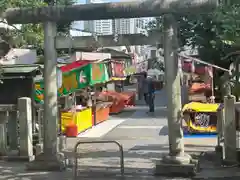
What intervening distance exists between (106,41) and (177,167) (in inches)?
113

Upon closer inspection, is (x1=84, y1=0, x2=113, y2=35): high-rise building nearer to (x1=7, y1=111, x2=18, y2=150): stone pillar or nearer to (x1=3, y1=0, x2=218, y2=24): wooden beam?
(x1=3, y1=0, x2=218, y2=24): wooden beam

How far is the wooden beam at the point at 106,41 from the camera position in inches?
338

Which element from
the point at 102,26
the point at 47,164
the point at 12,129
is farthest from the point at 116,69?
the point at 47,164

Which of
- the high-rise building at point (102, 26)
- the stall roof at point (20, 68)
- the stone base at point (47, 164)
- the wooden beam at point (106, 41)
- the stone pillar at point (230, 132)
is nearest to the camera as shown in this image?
the wooden beam at point (106, 41)

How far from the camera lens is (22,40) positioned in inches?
267

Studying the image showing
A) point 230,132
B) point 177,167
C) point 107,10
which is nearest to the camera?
point 177,167

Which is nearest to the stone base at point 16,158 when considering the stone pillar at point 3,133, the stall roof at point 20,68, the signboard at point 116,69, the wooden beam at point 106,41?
the stone pillar at point 3,133

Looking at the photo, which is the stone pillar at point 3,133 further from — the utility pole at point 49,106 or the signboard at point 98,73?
the signboard at point 98,73

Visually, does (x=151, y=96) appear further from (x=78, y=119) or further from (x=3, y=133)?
(x=3, y=133)

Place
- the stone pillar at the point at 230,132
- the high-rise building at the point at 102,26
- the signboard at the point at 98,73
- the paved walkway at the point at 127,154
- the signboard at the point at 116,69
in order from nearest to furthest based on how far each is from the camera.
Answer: the paved walkway at the point at 127,154 → the stone pillar at the point at 230,132 → the high-rise building at the point at 102,26 → the signboard at the point at 98,73 → the signboard at the point at 116,69

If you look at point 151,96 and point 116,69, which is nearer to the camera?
point 116,69

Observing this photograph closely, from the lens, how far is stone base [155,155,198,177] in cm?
816

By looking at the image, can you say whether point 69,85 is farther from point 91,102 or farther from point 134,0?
point 134,0

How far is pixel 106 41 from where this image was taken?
883 centimetres
